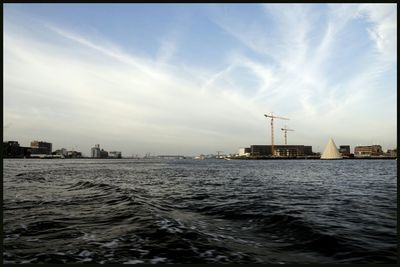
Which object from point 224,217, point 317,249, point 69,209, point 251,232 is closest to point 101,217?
point 69,209

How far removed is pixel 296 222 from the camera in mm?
16781

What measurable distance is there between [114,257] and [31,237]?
15.7 feet

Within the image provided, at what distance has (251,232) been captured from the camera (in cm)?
1495

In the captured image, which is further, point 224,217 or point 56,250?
point 224,217

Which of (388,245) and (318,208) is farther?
(318,208)

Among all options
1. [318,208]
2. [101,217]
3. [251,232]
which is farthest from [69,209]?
[318,208]

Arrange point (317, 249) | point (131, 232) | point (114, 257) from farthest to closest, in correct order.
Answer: point (131, 232) < point (317, 249) < point (114, 257)

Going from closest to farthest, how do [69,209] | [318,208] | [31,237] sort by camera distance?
1. [31,237]
2. [69,209]
3. [318,208]

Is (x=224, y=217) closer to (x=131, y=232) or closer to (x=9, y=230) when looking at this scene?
(x=131, y=232)

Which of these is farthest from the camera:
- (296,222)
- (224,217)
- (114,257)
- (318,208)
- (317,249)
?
(318,208)

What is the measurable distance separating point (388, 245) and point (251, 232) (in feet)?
18.8

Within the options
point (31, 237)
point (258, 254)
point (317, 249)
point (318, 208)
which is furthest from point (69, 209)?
point (318, 208)

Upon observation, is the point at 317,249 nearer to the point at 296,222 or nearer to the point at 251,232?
the point at 251,232

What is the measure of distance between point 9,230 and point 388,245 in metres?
16.7
